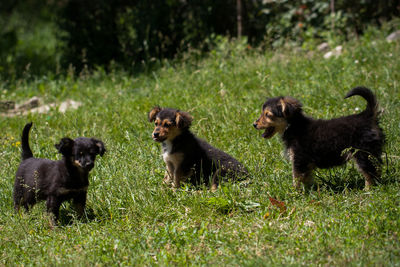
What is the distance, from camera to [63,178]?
5.30 metres

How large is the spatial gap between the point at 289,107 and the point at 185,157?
140 cm

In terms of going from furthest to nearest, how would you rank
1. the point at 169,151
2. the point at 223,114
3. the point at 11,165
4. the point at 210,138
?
the point at 223,114, the point at 210,138, the point at 11,165, the point at 169,151

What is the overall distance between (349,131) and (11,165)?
4.39m

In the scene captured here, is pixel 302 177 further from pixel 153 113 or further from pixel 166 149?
pixel 153 113

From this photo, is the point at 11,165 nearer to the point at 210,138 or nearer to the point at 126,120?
the point at 126,120

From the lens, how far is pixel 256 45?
12.2 metres

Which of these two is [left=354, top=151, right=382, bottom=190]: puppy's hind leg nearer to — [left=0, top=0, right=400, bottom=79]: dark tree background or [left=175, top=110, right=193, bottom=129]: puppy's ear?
[left=175, top=110, right=193, bottom=129]: puppy's ear

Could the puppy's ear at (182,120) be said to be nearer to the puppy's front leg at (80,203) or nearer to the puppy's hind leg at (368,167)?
the puppy's front leg at (80,203)

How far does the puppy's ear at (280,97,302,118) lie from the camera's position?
5.61 m

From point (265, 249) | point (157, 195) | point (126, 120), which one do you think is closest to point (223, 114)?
point (126, 120)

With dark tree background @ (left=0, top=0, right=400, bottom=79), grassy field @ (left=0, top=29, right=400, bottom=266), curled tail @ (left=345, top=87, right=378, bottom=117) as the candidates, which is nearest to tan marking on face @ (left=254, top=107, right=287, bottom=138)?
grassy field @ (left=0, top=29, right=400, bottom=266)

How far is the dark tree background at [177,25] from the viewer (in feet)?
39.0

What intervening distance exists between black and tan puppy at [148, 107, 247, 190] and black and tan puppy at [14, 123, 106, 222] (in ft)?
3.15

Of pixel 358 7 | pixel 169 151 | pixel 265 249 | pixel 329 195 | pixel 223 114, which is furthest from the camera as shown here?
pixel 358 7
